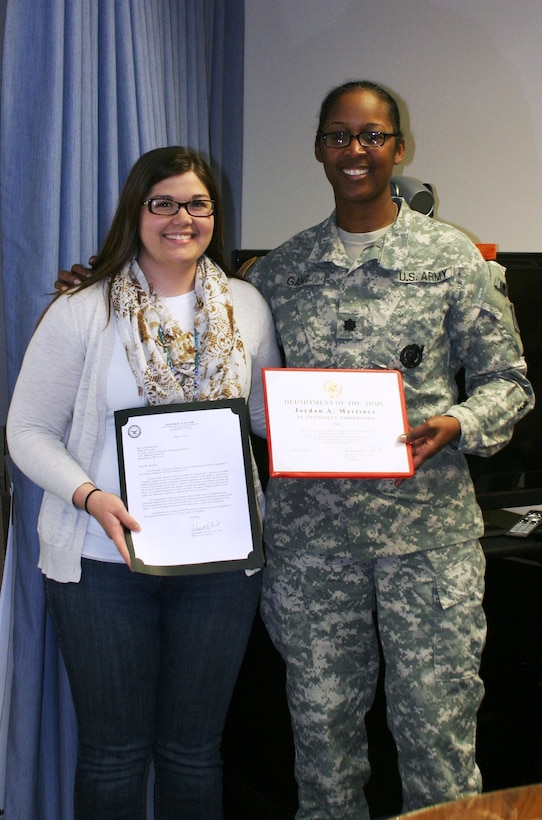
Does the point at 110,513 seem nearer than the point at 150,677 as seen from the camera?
Yes

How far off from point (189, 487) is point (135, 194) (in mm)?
557

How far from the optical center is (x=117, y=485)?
1.55 m

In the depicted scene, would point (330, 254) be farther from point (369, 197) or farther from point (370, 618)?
point (370, 618)

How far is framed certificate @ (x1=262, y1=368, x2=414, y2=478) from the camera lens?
152cm

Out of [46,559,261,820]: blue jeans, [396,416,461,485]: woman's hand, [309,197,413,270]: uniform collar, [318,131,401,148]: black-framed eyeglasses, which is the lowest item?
[46,559,261,820]: blue jeans

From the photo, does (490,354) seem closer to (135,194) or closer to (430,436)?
(430,436)

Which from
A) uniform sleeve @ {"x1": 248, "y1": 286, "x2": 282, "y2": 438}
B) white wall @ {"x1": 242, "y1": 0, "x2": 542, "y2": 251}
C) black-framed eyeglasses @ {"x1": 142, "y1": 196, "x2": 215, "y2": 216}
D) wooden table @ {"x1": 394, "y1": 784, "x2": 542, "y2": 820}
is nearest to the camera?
wooden table @ {"x1": 394, "y1": 784, "x2": 542, "y2": 820}

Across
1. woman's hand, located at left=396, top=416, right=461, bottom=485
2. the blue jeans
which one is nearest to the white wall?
woman's hand, located at left=396, top=416, right=461, bottom=485

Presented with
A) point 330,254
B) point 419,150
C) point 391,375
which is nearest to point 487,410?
point 391,375

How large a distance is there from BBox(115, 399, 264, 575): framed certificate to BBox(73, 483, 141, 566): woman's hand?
0.02m

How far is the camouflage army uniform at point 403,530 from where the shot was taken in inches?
63.0

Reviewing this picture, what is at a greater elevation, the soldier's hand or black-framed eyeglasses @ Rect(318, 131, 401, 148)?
black-framed eyeglasses @ Rect(318, 131, 401, 148)

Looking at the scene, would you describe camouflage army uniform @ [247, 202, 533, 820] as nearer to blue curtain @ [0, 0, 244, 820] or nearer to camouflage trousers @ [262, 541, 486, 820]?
camouflage trousers @ [262, 541, 486, 820]

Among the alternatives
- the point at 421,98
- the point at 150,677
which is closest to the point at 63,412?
the point at 150,677
